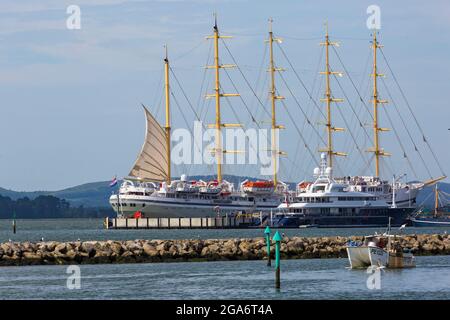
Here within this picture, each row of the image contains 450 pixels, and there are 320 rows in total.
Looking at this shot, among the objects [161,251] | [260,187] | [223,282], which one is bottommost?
[223,282]

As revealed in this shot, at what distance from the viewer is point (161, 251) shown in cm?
5772

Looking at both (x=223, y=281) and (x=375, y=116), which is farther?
(x=375, y=116)

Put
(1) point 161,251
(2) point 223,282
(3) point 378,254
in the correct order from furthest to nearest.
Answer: (1) point 161,251 → (3) point 378,254 → (2) point 223,282

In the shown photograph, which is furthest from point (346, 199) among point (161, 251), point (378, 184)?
point (161, 251)

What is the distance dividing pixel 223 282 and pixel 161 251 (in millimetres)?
12554

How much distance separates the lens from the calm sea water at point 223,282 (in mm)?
41188

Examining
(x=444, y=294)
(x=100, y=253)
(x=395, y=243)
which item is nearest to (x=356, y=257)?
(x=395, y=243)

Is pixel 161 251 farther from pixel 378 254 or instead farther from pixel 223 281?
pixel 378 254

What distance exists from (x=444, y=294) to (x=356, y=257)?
30.8ft

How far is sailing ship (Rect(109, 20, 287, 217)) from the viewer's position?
130500mm

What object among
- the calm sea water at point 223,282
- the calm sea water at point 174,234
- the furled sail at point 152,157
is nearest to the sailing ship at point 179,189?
the furled sail at point 152,157

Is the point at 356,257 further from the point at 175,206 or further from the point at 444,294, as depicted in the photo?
the point at 175,206

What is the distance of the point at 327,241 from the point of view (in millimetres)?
62656
